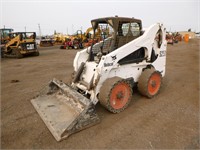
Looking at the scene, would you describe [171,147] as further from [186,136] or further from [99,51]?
[99,51]

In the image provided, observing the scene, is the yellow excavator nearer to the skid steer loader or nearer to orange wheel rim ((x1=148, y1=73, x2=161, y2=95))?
the skid steer loader

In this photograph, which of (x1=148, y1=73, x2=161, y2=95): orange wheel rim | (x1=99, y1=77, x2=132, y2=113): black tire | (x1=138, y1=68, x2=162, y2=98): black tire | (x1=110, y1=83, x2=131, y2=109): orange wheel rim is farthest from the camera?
(x1=148, y1=73, x2=161, y2=95): orange wheel rim

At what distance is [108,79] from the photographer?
3504 millimetres

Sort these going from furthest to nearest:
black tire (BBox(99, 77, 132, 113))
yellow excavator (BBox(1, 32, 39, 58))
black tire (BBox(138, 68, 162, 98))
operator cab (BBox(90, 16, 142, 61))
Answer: yellow excavator (BBox(1, 32, 39, 58)) < black tire (BBox(138, 68, 162, 98)) < operator cab (BBox(90, 16, 142, 61)) < black tire (BBox(99, 77, 132, 113))

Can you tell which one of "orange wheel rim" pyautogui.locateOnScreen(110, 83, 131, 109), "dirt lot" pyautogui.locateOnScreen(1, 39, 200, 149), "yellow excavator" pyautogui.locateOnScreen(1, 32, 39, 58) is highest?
"yellow excavator" pyautogui.locateOnScreen(1, 32, 39, 58)

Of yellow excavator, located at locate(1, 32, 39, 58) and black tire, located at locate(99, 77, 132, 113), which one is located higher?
yellow excavator, located at locate(1, 32, 39, 58)

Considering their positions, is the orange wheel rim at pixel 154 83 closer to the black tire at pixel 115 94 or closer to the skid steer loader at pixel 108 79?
the skid steer loader at pixel 108 79

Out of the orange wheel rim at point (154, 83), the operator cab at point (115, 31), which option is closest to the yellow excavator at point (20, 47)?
the operator cab at point (115, 31)

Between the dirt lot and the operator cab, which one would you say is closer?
the dirt lot

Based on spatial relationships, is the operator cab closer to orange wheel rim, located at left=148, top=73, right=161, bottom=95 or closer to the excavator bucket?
orange wheel rim, located at left=148, top=73, right=161, bottom=95

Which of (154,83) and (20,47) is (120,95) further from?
(20,47)

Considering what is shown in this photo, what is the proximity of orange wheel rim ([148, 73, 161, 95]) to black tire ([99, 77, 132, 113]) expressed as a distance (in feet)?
2.74

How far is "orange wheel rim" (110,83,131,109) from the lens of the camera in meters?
3.42

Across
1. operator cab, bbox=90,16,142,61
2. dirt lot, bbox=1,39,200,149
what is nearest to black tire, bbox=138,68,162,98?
dirt lot, bbox=1,39,200,149
